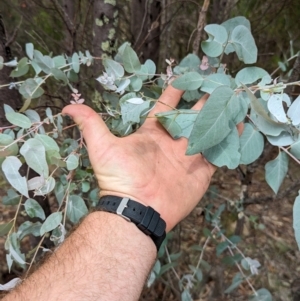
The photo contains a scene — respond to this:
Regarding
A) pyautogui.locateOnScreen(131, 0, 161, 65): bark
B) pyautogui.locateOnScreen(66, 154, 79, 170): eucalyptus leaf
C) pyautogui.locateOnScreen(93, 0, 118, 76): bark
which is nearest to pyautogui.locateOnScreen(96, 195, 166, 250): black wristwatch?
pyautogui.locateOnScreen(66, 154, 79, 170): eucalyptus leaf

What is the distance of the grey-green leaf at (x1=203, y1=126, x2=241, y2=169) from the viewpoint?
679 mm

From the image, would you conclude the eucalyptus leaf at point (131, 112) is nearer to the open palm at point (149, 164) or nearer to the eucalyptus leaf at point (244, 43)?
the open palm at point (149, 164)

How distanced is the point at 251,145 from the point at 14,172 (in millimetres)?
453

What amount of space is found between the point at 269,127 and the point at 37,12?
56.2 inches

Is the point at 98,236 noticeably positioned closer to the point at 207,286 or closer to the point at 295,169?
the point at 207,286

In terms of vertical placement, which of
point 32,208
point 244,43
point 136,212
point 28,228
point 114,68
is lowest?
point 28,228

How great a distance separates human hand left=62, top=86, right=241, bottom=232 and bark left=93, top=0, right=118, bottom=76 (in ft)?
1.32

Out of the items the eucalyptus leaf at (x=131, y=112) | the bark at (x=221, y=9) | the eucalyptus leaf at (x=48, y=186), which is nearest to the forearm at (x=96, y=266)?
the eucalyptus leaf at (x=48, y=186)

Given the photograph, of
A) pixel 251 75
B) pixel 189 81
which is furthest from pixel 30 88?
pixel 251 75

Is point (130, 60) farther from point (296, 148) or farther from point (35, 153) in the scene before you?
point (296, 148)

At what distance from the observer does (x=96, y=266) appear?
2.50 ft

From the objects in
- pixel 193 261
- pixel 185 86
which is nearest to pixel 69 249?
pixel 185 86

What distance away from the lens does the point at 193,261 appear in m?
1.97

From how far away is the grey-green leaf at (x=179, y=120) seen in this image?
2.42 ft
